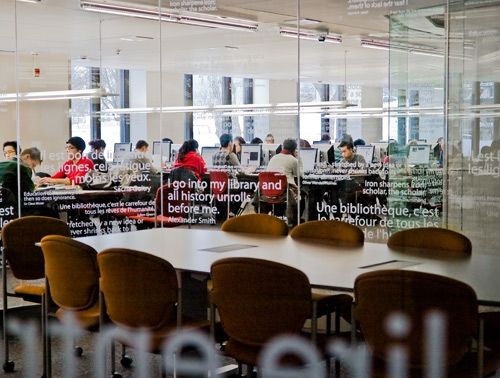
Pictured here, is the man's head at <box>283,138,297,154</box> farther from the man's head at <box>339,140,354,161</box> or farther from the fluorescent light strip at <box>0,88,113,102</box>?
the fluorescent light strip at <box>0,88,113,102</box>

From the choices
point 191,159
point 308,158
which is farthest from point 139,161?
point 308,158

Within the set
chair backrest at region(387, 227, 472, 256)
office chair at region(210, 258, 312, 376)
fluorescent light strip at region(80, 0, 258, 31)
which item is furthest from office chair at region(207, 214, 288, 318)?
fluorescent light strip at region(80, 0, 258, 31)

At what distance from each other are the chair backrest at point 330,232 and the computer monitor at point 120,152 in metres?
3.09

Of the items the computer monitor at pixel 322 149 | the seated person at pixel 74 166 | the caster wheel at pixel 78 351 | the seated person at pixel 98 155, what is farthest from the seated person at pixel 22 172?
the caster wheel at pixel 78 351

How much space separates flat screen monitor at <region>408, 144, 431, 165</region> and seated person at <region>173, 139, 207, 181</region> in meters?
2.09

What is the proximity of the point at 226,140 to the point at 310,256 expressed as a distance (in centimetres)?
347

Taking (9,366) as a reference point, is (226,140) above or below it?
above

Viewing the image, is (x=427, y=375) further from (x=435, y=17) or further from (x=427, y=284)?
(x=435, y=17)

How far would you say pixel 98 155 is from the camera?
24.5ft

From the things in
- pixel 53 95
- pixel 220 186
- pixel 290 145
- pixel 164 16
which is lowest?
pixel 220 186

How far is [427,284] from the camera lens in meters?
2.45

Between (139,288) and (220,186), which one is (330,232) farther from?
(220,186)

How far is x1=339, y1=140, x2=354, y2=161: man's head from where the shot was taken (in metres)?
6.43

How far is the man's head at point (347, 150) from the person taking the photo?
253 inches
